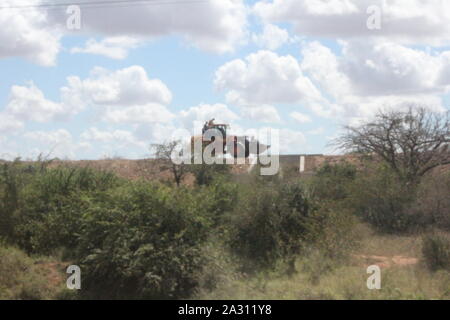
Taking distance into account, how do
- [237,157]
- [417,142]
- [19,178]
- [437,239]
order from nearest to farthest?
[437,239] → [19,178] → [417,142] → [237,157]

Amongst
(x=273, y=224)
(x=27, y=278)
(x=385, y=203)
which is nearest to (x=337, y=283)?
(x=273, y=224)

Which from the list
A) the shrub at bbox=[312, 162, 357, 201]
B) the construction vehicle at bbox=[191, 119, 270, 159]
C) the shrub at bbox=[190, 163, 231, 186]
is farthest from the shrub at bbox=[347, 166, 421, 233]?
the construction vehicle at bbox=[191, 119, 270, 159]

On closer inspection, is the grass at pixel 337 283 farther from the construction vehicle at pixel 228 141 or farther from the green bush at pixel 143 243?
the construction vehicle at pixel 228 141

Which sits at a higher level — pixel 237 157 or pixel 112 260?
pixel 237 157

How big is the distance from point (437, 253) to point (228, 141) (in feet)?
78.4

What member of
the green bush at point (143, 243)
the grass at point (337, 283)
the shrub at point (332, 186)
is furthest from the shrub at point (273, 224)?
the shrub at point (332, 186)

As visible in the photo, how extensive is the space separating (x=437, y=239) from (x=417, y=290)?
3.57m

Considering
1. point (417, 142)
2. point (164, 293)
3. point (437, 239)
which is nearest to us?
point (164, 293)

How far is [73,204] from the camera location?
57.2 ft

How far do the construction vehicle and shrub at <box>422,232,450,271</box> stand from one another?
2091cm

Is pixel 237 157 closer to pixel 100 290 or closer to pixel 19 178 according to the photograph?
pixel 19 178

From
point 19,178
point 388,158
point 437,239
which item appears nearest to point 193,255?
point 437,239

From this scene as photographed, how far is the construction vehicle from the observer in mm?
36500

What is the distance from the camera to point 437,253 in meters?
14.8
